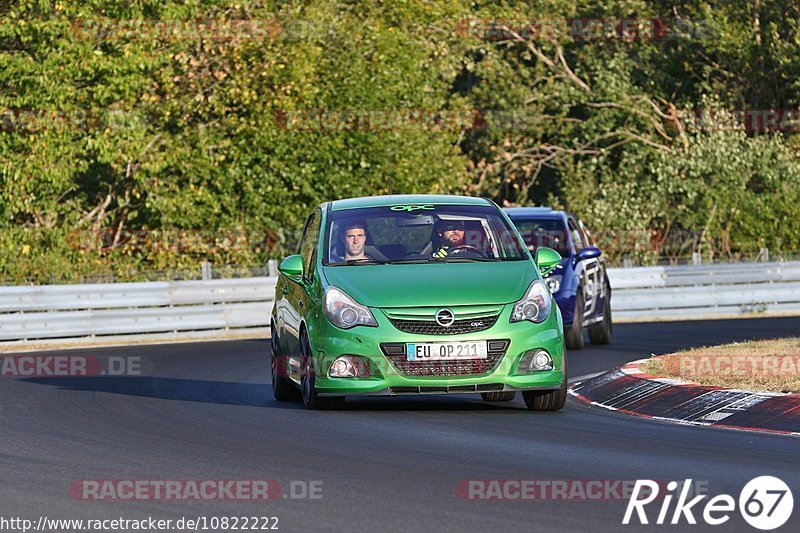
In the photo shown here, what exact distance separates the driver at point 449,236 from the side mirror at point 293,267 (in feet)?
3.68

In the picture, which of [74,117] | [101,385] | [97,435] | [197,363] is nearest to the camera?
[97,435]

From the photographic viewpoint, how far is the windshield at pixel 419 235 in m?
12.9

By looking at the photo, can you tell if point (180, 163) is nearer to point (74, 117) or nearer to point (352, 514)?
point (74, 117)

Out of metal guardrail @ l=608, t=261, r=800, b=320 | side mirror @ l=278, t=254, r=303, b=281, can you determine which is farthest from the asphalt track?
metal guardrail @ l=608, t=261, r=800, b=320

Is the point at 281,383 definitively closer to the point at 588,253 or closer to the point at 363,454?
the point at 363,454

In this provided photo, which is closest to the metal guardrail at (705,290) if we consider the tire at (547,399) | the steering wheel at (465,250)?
the steering wheel at (465,250)

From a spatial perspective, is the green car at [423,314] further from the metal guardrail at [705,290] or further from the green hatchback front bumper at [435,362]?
the metal guardrail at [705,290]

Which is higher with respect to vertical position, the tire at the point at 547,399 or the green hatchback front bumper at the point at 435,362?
the green hatchback front bumper at the point at 435,362

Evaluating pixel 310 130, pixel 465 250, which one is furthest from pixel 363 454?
pixel 310 130

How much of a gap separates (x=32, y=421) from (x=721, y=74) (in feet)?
115

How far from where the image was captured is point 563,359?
12250mm

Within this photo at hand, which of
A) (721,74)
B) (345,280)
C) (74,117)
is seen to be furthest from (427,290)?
(721,74)

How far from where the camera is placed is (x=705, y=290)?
30609 millimetres

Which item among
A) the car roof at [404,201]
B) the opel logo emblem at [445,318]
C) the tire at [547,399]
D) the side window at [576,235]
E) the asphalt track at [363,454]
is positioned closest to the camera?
the asphalt track at [363,454]
